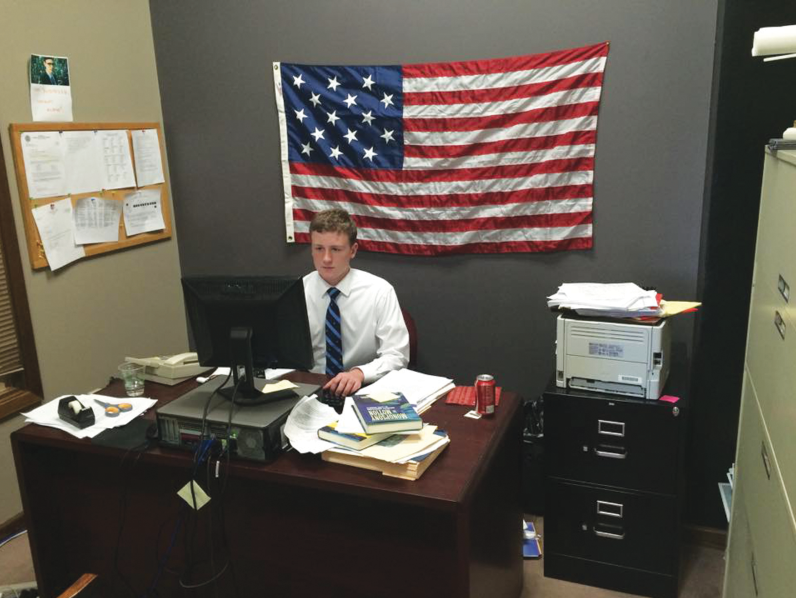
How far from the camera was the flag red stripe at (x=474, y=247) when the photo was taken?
295cm

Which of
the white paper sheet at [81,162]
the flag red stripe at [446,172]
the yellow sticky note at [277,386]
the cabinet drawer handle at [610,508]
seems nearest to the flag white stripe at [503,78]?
the flag red stripe at [446,172]

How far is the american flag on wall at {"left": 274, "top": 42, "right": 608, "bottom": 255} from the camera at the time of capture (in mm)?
2855

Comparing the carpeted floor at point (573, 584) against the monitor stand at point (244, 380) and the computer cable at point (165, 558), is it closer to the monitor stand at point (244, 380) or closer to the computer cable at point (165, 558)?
the computer cable at point (165, 558)

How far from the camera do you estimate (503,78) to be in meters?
2.90

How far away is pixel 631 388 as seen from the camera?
7.76 feet

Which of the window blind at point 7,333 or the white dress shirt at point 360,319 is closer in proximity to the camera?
the white dress shirt at point 360,319

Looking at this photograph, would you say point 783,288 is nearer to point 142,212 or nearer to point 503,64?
point 503,64

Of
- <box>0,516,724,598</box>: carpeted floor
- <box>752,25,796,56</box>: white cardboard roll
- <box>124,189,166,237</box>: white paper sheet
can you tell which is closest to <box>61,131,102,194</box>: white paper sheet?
<box>124,189,166,237</box>: white paper sheet

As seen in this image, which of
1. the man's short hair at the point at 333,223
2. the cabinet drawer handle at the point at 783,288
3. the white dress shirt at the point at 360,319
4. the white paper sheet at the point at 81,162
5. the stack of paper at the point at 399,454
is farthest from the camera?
the white paper sheet at the point at 81,162

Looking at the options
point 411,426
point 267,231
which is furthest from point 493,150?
point 411,426

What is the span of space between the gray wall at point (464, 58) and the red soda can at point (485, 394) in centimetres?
117

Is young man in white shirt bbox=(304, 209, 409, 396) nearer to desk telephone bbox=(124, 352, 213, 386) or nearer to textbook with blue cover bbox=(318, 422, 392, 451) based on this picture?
desk telephone bbox=(124, 352, 213, 386)

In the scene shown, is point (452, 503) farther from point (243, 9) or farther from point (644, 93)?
point (243, 9)

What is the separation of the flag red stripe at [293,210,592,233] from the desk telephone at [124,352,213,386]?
4.04ft
